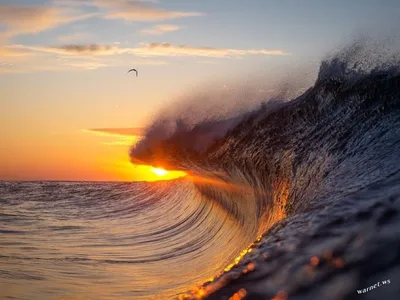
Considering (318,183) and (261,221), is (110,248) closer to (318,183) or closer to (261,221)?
(261,221)

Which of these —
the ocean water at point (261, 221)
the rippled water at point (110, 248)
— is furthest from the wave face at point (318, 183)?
the rippled water at point (110, 248)

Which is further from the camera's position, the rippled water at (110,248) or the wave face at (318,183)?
the rippled water at (110,248)

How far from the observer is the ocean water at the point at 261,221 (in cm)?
138

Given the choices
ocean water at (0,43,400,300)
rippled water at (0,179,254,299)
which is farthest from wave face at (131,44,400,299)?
rippled water at (0,179,254,299)

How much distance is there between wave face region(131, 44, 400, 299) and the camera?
1.34 metres

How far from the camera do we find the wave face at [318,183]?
1.34 m

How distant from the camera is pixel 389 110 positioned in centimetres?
450

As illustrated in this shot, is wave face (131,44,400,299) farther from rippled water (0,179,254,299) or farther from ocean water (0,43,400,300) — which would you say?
rippled water (0,179,254,299)

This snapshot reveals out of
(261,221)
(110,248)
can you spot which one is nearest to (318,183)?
(261,221)

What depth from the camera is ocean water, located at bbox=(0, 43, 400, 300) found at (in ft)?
4.53

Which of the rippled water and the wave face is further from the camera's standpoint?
the rippled water

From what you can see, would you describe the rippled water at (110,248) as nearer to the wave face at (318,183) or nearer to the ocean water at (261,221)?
the ocean water at (261,221)

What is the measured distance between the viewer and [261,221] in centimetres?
625

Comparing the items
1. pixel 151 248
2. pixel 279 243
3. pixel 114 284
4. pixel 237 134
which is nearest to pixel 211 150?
pixel 237 134
